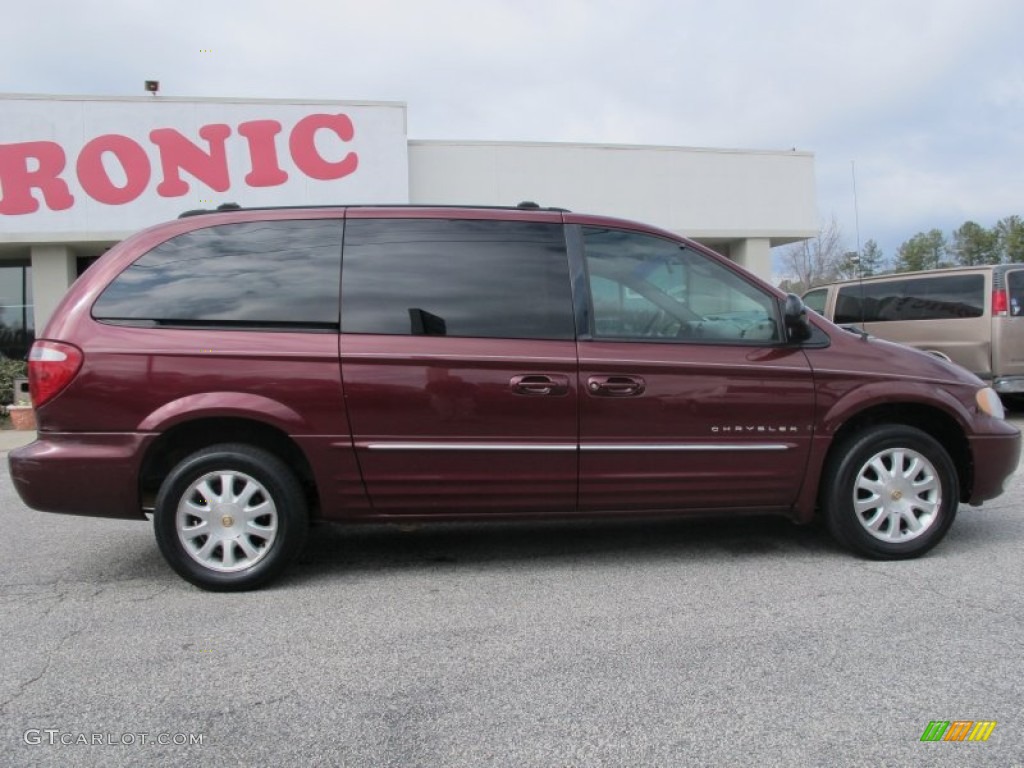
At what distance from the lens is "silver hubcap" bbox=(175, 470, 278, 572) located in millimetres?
3748

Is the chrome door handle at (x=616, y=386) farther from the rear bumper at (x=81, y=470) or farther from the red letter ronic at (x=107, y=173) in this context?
the red letter ronic at (x=107, y=173)

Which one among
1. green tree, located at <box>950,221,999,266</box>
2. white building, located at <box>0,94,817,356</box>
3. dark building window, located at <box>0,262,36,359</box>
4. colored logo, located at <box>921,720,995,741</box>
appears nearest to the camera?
colored logo, located at <box>921,720,995,741</box>

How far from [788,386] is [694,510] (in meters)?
0.83

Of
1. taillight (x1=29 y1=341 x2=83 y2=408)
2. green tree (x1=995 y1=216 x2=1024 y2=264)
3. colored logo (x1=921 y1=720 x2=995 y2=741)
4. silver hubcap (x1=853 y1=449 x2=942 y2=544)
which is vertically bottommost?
colored logo (x1=921 y1=720 x2=995 y2=741)

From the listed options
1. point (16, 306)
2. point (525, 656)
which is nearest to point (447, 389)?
point (525, 656)

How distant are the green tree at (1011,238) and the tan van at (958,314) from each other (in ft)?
136

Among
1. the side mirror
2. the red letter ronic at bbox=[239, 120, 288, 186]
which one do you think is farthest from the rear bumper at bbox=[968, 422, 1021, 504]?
the red letter ronic at bbox=[239, 120, 288, 186]

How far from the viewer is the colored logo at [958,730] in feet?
7.97

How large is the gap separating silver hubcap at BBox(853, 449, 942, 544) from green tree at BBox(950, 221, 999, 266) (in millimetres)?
54768

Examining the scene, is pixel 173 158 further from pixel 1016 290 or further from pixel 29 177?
pixel 1016 290

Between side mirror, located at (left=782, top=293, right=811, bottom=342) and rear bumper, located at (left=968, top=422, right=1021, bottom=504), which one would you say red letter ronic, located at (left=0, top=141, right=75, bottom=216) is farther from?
rear bumper, located at (left=968, top=422, right=1021, bottom=504)

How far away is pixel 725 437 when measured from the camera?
3.98 meters

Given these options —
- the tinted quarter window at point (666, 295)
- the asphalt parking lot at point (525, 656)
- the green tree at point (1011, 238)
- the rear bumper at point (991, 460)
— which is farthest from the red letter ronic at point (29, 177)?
the green tree at point (1011, 238)

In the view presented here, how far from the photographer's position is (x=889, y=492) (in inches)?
162
